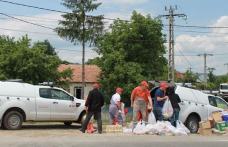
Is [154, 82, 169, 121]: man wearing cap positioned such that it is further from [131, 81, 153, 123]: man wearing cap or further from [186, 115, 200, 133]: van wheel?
[186, 115, 200, 133]: van wheel

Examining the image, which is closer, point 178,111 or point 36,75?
point 178,111

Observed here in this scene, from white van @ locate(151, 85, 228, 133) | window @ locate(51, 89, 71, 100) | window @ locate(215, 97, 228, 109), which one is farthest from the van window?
window @ locate(215, 97, 228, 109)

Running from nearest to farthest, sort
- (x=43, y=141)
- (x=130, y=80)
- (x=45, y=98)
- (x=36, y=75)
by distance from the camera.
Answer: (x=43, y=141)
(x=45, y=98)
(x=36, y=75)
(x=130, y=80)

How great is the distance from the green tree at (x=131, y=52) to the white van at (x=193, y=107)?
79.4ft

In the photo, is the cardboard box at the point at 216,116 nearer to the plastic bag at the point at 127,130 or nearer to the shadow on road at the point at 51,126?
the plastic bag at the point at 127,130

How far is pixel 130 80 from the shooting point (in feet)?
154

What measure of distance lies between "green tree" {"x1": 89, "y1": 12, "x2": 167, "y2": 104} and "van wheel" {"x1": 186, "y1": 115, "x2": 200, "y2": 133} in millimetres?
24810

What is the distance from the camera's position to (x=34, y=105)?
21.1m

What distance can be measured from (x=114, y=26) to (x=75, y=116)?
1081 inches

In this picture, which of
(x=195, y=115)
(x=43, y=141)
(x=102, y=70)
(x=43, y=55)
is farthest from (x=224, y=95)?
(x=43, y=141)

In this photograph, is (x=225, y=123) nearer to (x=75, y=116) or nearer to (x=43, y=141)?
(x=75, y=116)

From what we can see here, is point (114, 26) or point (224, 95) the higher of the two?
point (114, 26)

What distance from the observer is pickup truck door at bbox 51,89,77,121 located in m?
21.7

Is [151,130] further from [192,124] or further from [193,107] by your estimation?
[193,107]
